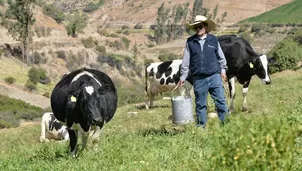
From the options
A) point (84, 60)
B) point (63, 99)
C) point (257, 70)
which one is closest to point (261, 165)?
point (63, 99)

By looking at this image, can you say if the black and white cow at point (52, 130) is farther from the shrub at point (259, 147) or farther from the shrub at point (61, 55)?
the shrub at point (61, 55)

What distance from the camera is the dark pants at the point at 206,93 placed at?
10500mm

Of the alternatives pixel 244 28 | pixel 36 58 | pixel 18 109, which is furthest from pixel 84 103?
pixel 244 28

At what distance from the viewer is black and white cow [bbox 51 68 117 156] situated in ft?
31.7

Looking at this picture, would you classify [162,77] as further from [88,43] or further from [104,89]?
[88,43]

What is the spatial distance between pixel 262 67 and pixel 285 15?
146 metres

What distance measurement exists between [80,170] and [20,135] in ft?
39.9

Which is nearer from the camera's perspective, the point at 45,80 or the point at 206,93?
the point at 206,93

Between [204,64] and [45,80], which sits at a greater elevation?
[204,64]

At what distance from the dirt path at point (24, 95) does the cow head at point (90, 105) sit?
46093 millimetres

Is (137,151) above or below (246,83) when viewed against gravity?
above

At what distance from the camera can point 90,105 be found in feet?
31.4

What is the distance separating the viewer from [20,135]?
62.6 ft

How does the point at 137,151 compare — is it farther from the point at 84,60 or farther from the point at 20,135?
the point at 84,60
